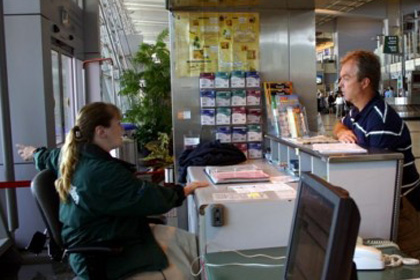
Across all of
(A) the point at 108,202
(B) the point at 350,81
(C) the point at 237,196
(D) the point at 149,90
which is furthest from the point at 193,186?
(D) the point at 149,90

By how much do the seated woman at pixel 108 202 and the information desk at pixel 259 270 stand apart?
0.34 metres

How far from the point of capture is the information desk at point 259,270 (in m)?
1.50

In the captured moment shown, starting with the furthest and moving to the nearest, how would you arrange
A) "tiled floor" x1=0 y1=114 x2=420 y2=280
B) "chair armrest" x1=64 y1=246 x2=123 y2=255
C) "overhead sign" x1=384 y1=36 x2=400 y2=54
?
1. "overhead sign" x1=384 y1=36 x2=400 y2=54
2. "tiled floor" x1=0 y1=114 x2=420 y2=280
3. "chair armrest" x1=64 y1=246 x2=123 y2=255

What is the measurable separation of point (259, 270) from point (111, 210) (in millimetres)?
720

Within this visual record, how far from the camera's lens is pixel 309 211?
3.35 ft

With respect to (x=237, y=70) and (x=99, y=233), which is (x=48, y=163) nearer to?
(x=99, y=233)

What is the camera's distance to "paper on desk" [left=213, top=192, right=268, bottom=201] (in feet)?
6.88

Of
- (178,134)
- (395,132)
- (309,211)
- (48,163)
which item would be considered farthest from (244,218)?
(178,134)

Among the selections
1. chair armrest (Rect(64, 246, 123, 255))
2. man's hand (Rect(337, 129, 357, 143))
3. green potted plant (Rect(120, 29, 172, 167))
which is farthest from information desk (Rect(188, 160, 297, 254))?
green potted plant (Rect(120, 29, 172, 167))

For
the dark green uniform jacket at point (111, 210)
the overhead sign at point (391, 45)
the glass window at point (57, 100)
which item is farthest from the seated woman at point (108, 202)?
the overhead sign at point (391, 45)

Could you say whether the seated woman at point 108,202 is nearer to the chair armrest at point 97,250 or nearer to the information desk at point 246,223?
the chair armrest at point 97,250

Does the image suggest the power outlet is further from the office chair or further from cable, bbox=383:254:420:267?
cable, bbox=383:254:420:267

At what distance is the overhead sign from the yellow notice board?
1298 centimetres

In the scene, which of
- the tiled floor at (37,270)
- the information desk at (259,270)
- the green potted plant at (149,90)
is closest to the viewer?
the information desk at (259,270)
